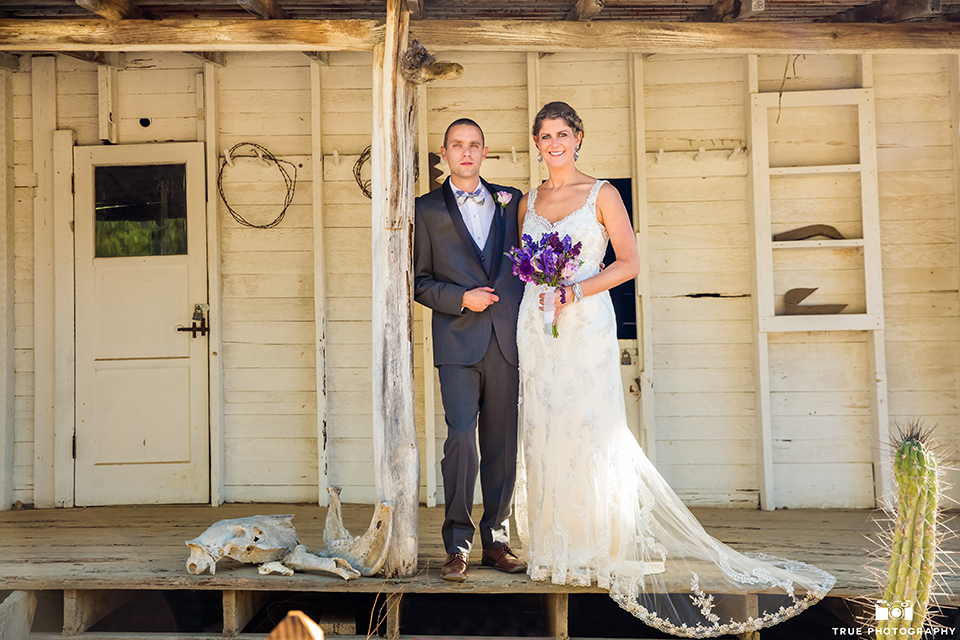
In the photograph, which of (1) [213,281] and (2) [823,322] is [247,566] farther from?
(2) [823,322]

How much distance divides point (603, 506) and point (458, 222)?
134cm

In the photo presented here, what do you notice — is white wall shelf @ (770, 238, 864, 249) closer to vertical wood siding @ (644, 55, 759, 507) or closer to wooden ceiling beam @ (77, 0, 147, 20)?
vertical wood siding @ (644, 55, 759, 507)

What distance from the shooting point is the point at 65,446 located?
491 cm

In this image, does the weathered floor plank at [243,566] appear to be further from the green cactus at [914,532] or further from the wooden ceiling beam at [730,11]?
the wooden ceiling beam at [730,11]

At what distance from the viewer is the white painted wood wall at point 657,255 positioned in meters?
4.72

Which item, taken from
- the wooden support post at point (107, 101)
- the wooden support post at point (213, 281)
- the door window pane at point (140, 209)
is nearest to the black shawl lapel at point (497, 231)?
the wooden support post at point (213, 281)

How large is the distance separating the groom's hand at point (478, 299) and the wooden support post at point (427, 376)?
1687 millimetres

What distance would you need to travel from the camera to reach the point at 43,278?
4.98 meters

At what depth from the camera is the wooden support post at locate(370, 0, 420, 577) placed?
3.17m

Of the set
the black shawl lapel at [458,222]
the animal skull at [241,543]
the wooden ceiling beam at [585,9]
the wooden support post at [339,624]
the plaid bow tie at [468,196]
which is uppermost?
the wooden ceiling beam at [585,9]

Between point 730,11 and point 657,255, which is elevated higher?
point 730,11

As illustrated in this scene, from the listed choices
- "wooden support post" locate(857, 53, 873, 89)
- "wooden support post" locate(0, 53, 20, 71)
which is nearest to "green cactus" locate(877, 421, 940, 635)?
"wooden support post" locate(857, 53, 873, 89)

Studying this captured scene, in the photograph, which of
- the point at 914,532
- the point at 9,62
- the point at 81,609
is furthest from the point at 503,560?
the point at 9,62

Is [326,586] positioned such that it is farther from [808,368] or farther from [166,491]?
[808,368]
